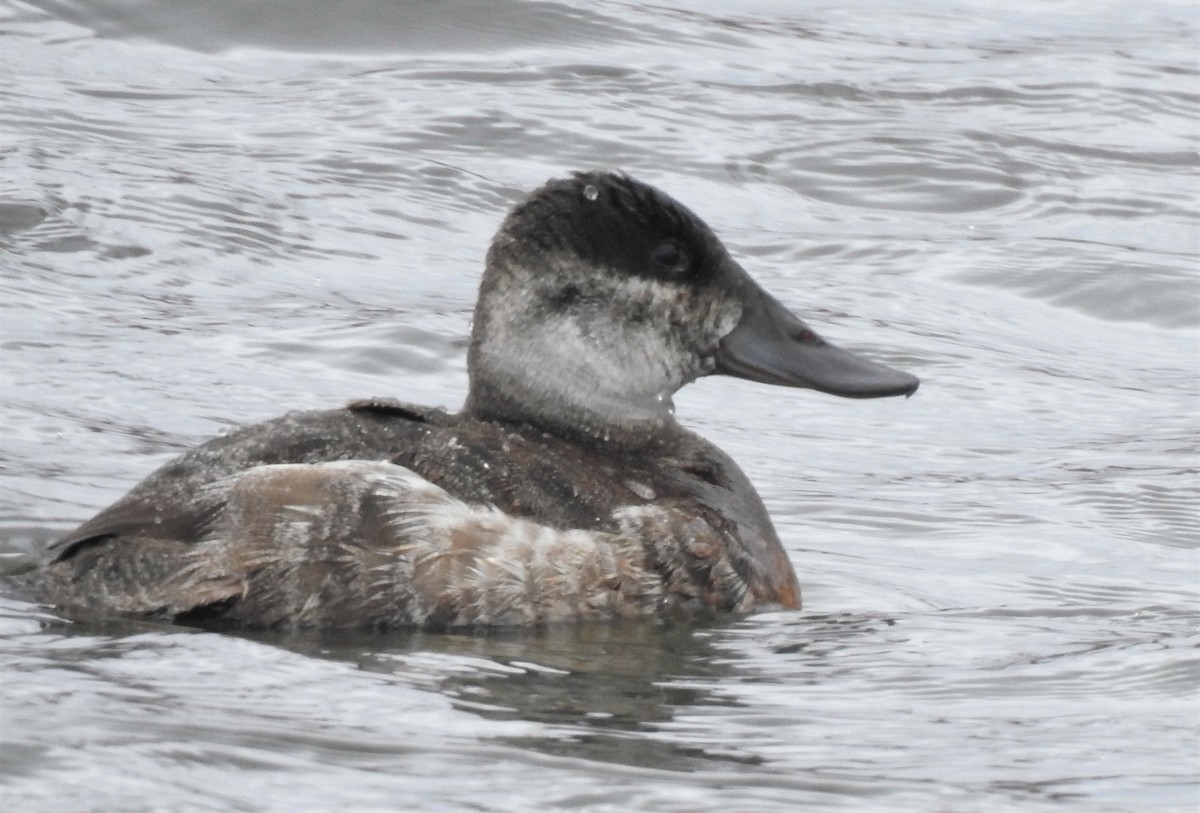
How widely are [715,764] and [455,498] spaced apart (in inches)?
43.0

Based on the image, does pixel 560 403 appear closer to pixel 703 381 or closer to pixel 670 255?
pixel 670 255

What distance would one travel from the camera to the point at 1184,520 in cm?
687

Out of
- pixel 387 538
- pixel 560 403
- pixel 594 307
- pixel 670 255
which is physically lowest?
pixel 387 538

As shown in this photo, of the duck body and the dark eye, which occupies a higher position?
the dark eye

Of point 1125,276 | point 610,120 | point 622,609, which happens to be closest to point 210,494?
point 622,609

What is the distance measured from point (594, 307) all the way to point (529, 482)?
688 mm

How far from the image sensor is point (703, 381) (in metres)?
8.45

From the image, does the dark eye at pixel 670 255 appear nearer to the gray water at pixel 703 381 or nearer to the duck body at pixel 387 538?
the duck body at pixel 387 538

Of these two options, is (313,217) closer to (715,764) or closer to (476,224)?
(476,224)

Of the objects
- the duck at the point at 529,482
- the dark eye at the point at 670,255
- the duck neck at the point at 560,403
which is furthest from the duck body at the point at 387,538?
the dark eye at the point at 670,255

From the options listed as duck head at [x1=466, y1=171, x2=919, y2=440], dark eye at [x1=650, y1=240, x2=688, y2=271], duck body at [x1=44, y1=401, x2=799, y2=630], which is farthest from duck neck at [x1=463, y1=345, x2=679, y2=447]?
dark eye at [x1=650, y1=240, x2=688, y2=271]

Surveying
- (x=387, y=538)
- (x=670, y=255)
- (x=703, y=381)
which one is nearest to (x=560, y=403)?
(x=670, y=255)

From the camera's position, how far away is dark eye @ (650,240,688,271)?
5695 millimetres

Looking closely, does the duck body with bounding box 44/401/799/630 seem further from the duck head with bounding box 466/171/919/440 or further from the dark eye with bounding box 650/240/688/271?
the dark eye with bounding box 650/240/688/271
